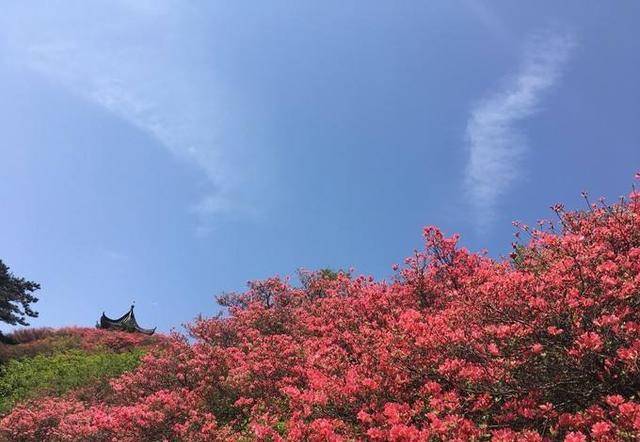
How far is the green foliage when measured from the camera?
19688 millimetres

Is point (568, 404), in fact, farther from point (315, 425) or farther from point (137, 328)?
point (137, 328)

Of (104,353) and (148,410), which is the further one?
(104,353)

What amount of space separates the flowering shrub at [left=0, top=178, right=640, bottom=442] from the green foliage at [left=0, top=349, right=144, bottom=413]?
7267 millimetres

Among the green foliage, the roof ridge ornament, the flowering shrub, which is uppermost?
the roof ridge ornament

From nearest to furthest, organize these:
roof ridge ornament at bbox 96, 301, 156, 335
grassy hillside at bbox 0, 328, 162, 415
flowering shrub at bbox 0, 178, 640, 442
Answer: flowering shrub at bbox 0, 178, 640, 442, grassy hillside at bbox 0, 328, 162, 415, roof ridge ornament at bbox 96, 301, 156, 335

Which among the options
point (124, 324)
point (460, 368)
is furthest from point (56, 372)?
point (460, 368)

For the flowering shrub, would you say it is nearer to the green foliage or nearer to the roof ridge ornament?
the green foliage

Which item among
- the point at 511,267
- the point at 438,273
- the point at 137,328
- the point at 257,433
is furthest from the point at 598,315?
the point at 137,328

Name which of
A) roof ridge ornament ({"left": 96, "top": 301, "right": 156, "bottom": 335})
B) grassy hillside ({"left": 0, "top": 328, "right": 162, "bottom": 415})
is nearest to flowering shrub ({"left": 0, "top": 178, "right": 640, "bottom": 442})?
grassy hillside ({"left": 0, "top": 328, "right": 162, "bottom": 415})

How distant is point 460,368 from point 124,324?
3342 centimetres

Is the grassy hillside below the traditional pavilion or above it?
below

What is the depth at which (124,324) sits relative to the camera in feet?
119

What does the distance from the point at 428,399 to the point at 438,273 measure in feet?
21.7

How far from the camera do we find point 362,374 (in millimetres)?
8141
